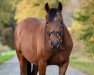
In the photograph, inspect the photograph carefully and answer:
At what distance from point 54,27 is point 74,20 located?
10.9 meters

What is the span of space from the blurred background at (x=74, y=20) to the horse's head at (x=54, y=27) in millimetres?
9204

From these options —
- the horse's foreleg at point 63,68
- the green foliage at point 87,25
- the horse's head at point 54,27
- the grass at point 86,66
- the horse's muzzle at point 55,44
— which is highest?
the horse's head at point 54,27

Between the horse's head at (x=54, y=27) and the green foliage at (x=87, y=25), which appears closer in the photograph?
the horse's head at (x=54, y=27)

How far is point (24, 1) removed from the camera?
38031mm

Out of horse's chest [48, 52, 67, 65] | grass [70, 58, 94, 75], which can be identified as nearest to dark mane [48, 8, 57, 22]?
horse's chest [48, 52, 67, 65]

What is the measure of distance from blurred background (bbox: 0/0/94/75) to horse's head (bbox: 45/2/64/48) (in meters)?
9.20

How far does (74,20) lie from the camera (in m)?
19.6

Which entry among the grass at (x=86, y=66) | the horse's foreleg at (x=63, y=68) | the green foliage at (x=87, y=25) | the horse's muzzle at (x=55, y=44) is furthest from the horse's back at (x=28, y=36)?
the grass at (x=86, y=66)

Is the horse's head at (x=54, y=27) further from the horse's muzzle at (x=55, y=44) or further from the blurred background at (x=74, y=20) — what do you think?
the blurred background at (x=74, y=20)

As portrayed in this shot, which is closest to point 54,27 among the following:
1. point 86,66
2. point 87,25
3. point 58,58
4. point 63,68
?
point 58,58

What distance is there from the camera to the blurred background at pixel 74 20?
18.7m

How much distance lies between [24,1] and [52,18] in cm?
2935

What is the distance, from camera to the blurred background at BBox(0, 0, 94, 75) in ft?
61.3

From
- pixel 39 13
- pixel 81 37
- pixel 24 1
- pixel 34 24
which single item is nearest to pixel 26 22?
pixel 34 24
